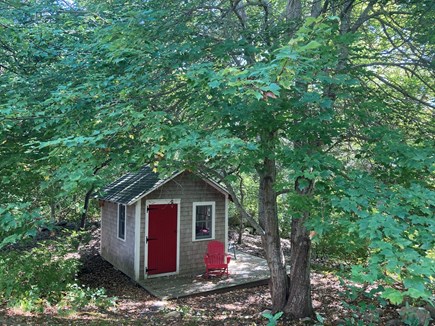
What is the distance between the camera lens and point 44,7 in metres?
6.24

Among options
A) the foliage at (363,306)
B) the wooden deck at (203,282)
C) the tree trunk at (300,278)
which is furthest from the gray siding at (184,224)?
the foliage at (363,306)

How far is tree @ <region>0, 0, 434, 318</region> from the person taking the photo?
10.8 ft

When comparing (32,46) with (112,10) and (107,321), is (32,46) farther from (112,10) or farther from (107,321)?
(107,321)

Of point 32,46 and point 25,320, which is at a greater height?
point 32,46

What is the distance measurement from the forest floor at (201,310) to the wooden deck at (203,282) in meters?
0.17

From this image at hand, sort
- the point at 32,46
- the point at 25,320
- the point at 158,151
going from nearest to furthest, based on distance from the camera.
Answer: the point at 158,151 < the point at 25,320 < the point at 32,46

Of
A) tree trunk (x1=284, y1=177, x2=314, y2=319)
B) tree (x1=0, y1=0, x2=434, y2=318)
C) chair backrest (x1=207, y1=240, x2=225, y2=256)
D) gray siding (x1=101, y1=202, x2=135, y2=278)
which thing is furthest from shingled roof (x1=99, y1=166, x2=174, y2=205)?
tree trunk (x1=284, y1=177, x2=314, y2=319)

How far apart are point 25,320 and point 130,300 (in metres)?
2.80

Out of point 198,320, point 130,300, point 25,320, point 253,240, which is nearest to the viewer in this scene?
point 25,320

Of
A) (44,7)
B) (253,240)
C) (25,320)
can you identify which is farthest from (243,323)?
(253,240)

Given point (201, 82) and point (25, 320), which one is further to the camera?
point (25, 320)

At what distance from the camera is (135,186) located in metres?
10.3

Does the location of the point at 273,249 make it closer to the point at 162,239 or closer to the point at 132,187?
the point at 162,239

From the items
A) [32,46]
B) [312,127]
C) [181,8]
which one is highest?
[181,8]
